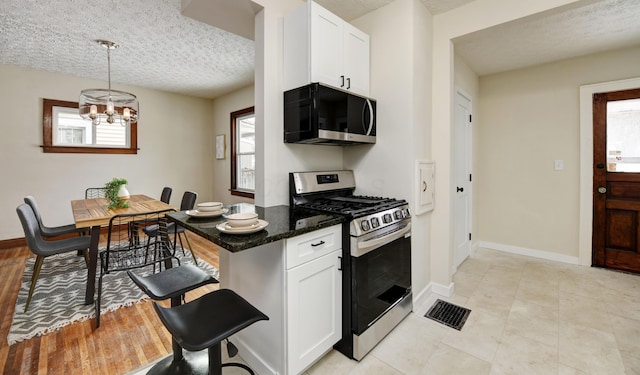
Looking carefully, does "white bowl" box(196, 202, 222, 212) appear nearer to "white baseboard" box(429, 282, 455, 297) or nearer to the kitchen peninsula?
the kitchen peninsula

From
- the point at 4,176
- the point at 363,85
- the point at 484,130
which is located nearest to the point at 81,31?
the point at 4,176

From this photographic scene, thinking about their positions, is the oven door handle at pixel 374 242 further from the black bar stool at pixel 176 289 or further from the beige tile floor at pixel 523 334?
the black bar stool at pixel 176 289

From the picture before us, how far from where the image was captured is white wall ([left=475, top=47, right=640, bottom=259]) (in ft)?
10.8

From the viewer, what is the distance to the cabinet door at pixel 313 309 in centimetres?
148

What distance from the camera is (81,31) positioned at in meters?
2.97

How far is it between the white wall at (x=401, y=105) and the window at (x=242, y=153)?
3.12 metres

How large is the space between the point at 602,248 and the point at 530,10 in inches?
112

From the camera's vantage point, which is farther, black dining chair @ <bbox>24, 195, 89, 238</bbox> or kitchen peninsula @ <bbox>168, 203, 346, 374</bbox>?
black dining chair @ <bbox>24, 195, 89, 238</bbox>

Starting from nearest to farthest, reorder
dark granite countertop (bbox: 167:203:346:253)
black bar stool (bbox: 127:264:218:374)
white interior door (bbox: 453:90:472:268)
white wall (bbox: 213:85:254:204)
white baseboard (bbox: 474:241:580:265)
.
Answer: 1. dark granite countertop (bbox: 167:203:346:253)
2. black bar stool (bbox: 127:264:218:374)
3. white interior door (bbox: 453:90:472:268)
4. white baseboard (bbox: 474:241:580:265)
5. white wall (bbox: 213:85:254:204)

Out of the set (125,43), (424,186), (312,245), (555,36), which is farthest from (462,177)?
(125,43)

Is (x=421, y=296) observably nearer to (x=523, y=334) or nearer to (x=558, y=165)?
(x=523, y=334)

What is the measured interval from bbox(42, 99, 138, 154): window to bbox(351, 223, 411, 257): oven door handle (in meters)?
5.01

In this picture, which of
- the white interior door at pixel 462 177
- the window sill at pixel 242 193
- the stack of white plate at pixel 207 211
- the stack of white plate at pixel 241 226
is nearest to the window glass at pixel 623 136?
the white interior door at pixel 462 177

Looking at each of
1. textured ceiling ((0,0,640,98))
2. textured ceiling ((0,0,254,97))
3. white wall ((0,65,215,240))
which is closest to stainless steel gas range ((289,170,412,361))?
textured ceiling ((0,0,640,98))
